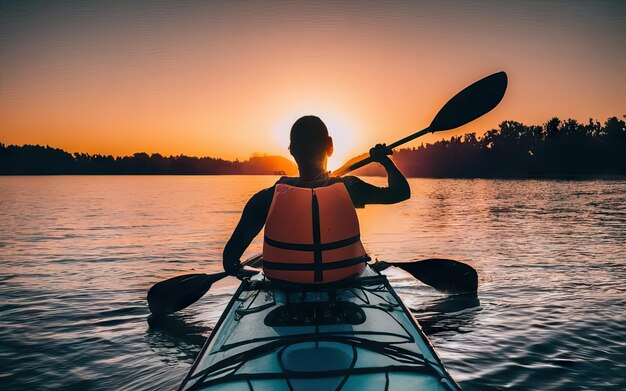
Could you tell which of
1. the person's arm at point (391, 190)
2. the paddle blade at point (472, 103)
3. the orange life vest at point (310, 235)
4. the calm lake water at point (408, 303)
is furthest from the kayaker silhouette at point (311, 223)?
the paddle blade at point (472, 103)

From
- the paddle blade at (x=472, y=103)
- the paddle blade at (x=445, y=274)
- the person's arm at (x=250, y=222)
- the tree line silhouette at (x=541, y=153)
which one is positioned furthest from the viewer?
the tree line silhouette at (x=541, y=153)

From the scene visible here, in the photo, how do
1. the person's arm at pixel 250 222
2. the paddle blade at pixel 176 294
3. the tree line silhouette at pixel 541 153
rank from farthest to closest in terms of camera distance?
1. the tree line silhouette at pixel 541 153
2. the paddle blade at pixel 176 294
3. the person's arm at pixel 250 222

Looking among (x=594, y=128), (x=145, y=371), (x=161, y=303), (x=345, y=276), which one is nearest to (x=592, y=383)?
(x=345, y=276)

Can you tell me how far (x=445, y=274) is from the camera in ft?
20.9

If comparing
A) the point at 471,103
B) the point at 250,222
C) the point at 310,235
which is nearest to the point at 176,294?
the point at 250,222

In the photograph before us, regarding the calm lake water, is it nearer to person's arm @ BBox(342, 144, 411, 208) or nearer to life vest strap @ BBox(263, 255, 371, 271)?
person's arm @ BBox(342, 144, 411, 208)

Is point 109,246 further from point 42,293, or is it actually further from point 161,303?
point 161,303

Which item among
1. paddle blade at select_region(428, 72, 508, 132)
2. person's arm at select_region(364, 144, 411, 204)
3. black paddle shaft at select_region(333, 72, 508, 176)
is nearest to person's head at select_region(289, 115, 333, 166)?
Result: person's arm at select_region(364, 144, 411, 204)

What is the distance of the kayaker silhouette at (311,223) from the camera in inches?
118

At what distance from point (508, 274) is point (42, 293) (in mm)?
9400

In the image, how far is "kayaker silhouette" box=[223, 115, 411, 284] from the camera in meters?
3.01

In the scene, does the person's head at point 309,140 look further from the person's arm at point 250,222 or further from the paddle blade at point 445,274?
the paddle blade at point 445,274

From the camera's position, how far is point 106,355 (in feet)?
17.1

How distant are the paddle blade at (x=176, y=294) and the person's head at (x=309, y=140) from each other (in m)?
2.94
